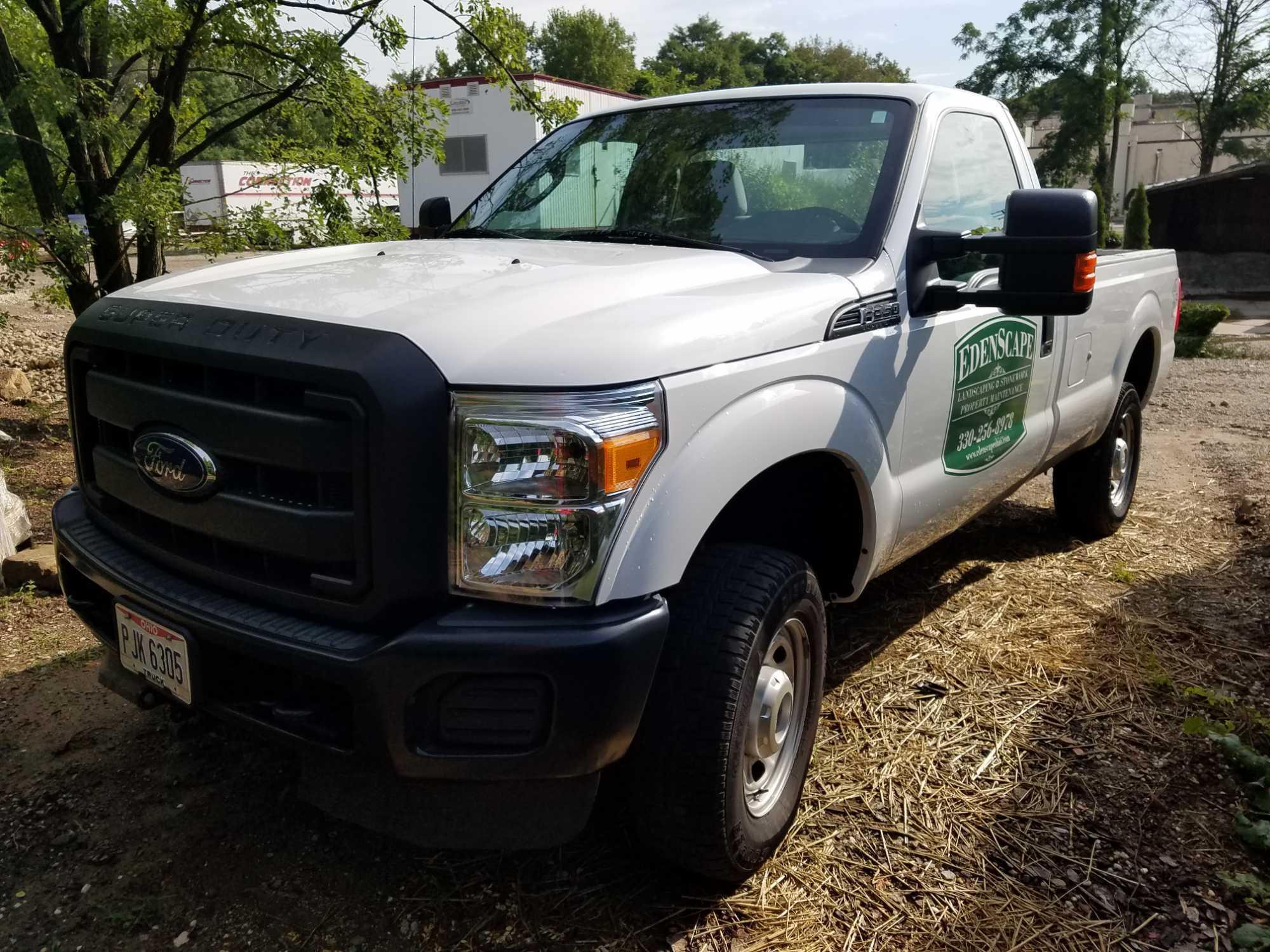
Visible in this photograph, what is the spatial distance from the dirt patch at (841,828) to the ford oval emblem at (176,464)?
1.01m

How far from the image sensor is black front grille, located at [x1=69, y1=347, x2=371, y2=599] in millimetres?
1932

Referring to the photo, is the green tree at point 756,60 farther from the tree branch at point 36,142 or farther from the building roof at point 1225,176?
the tree branch at point 36,142

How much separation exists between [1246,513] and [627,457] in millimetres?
4782

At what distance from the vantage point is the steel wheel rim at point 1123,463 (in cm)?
505

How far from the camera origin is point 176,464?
2.18 meters

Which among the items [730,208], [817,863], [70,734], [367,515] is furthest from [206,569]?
[730,208]

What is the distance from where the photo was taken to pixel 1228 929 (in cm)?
235

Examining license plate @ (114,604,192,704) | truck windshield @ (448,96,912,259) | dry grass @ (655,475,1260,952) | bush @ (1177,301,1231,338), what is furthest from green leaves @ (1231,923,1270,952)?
bush @ (1177,301,1231,338)

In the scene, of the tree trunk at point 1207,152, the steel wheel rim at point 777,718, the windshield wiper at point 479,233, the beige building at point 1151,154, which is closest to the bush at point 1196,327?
the windshield wiper at point 479,233

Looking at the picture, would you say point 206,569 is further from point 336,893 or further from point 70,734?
point 70,734

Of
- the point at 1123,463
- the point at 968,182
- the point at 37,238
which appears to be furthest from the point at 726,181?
the point at 37,238

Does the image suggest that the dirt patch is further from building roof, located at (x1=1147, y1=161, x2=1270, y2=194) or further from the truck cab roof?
building roof, located at (x1=1147, y1=161, x2=1270, y2=194)

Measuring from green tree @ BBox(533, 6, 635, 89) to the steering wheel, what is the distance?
204 ft

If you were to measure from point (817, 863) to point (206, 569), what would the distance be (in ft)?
5.40
